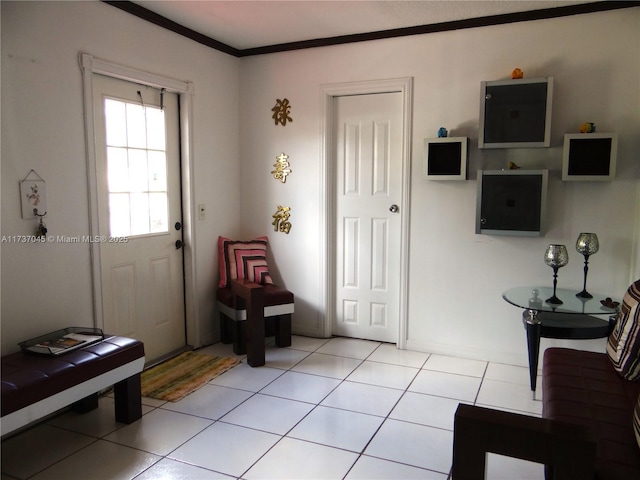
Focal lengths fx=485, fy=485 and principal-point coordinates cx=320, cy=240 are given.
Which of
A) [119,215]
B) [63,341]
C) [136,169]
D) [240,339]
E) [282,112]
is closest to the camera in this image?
[63,341]

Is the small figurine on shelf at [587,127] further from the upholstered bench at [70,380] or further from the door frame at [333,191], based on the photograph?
the upholstered bench at [70,380]

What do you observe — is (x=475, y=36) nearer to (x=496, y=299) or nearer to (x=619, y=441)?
(x=496, y=299)

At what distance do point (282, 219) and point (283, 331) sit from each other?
0.97 meters

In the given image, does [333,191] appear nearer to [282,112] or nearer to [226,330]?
[282,112]

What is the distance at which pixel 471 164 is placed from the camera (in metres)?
3.50

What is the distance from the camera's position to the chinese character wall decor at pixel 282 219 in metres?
4.20

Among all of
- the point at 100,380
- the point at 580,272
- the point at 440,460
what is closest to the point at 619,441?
the point at 440,460

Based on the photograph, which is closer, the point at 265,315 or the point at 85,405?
the point at 85,405

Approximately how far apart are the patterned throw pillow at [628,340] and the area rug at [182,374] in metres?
2.40

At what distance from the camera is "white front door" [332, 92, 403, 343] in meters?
3.85

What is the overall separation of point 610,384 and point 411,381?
4.36 ft

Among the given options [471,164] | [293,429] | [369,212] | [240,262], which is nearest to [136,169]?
[240,262]

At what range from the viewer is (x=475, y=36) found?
3428 mm

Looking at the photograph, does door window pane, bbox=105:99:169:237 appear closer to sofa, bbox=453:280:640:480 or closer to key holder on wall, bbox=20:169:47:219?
key holder on wall, bbox=20:169:47:219
